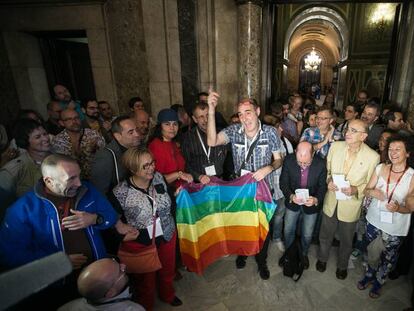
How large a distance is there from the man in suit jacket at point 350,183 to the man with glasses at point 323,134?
427 millimetres

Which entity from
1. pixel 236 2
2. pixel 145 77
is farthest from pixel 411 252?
pixel 145 77

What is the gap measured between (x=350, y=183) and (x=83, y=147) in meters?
3.55

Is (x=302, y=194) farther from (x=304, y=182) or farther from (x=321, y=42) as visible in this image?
(x=321, y=42)

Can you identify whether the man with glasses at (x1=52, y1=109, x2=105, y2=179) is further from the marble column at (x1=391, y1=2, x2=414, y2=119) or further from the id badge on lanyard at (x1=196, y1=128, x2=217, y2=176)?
the marble column at (x1=391, y1=2, x2=414, y2=119)

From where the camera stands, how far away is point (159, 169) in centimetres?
324

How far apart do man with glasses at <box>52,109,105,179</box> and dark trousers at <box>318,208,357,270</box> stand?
332 centimetres

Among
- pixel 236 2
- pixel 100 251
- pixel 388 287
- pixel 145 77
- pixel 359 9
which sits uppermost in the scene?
pixel 359 9

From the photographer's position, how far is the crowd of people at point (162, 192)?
1.94 metres

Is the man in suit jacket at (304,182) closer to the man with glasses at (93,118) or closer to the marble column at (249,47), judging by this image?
the marble column at (249,47)

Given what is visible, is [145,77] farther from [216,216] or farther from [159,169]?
[216,216]

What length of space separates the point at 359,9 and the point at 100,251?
15.3 metres

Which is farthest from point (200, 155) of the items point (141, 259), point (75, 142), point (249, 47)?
point (249, 47)

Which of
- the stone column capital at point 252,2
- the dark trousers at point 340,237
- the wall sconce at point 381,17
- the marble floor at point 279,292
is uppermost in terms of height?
the wall sconce at point 381,17

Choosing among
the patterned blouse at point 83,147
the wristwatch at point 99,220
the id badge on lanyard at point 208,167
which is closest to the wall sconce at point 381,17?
the id badge on lanyard at point 208,167
